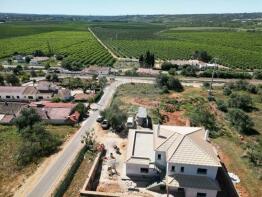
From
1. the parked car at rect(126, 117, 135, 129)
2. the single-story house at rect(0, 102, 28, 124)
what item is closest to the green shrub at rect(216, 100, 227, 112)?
the parked car at rect(126, 117, 135, 129)

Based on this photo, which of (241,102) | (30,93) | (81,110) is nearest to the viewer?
(81,110)

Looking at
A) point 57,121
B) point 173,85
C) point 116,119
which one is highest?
point 116,119

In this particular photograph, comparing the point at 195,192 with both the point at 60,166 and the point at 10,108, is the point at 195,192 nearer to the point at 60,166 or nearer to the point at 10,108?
the point at 60,166

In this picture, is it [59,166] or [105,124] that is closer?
[59,166]

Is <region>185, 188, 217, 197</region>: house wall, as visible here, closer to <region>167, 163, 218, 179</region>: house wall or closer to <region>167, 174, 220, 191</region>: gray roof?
<region>167, 174, 220, 191</region>: gray roof

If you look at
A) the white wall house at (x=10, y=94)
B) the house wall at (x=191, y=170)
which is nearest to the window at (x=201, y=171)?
the house wall at (x=191, y=170)

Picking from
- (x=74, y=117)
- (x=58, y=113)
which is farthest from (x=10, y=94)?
(x=74, y=117)
